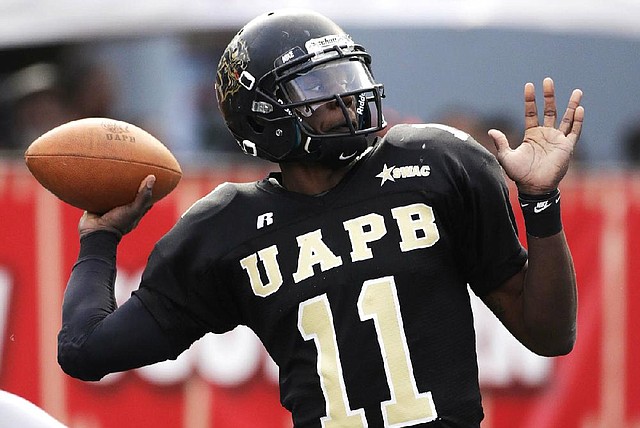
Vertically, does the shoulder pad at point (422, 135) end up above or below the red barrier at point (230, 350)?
above

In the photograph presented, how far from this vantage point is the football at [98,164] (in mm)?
3682

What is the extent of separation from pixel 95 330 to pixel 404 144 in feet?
2.96

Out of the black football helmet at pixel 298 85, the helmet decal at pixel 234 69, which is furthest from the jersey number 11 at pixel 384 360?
the helmet decal at pixel 234 69

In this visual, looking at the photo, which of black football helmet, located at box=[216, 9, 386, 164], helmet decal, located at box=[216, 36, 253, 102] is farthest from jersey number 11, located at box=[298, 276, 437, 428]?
helmet decal, located at box=[216, 36, 253, 102]

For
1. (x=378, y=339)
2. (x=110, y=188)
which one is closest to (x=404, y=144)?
(x=378, y=339)

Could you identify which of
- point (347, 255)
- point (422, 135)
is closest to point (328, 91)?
point (422, 135)

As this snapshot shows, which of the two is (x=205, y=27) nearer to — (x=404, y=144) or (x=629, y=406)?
(x=629, y=406)

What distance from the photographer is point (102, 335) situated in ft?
11.5

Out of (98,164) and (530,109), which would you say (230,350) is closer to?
(98,164)

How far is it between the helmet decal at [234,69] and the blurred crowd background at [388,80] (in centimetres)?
338

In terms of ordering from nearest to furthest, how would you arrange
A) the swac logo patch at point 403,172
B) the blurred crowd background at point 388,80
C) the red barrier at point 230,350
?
the swac logo patch at point 403,172 < the red barrier at point 230,350 < the blurred crowd background at point 388,80

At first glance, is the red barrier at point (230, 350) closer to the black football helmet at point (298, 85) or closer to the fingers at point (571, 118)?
the black football helmet at point (298, 85)

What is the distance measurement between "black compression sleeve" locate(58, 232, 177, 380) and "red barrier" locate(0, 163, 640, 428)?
2.69m

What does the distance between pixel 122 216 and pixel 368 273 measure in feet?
2.45
